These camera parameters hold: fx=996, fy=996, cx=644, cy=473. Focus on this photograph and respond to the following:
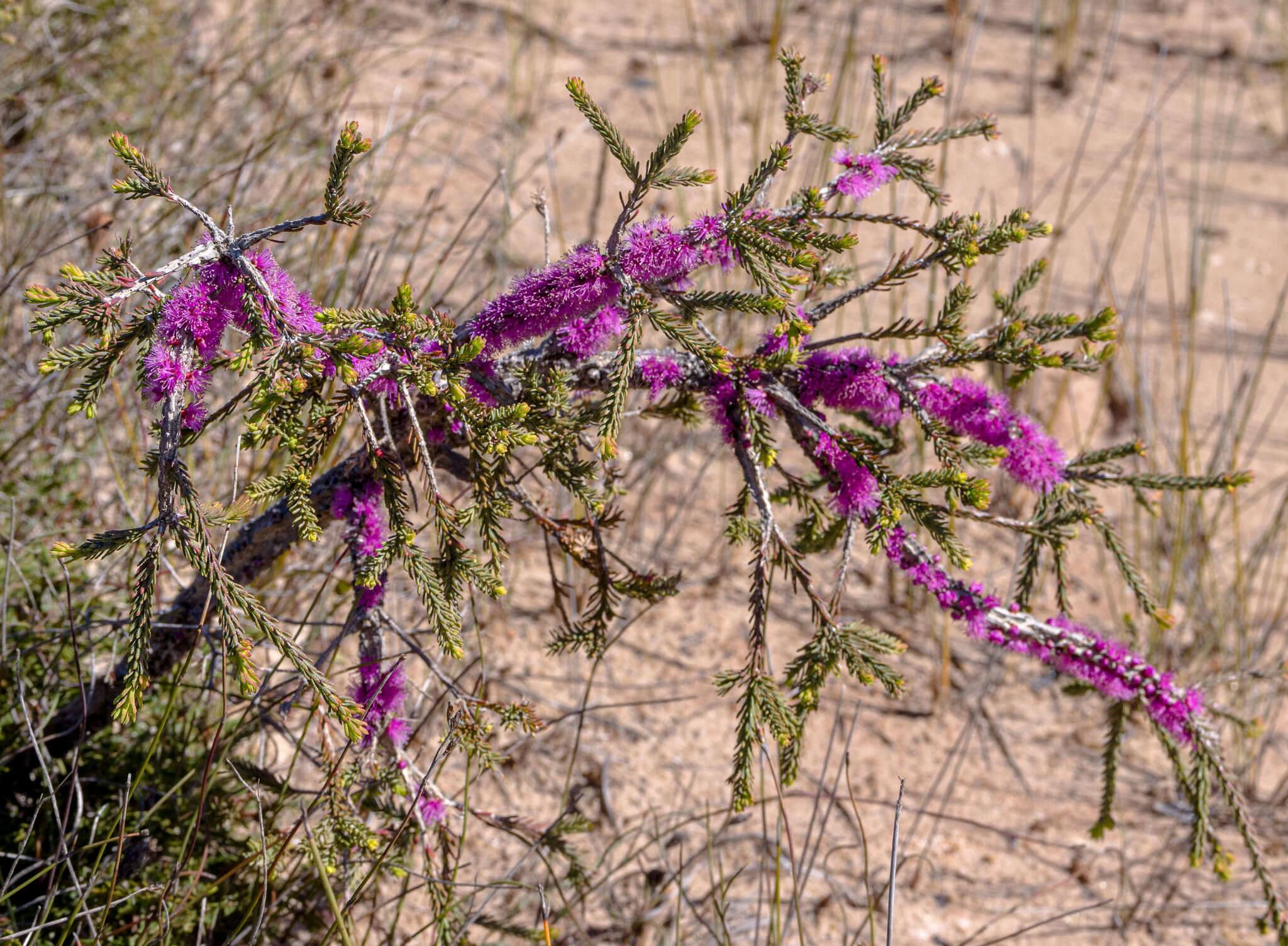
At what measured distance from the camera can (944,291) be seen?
12.2 feet

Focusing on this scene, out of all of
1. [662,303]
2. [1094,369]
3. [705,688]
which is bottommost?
[705,688]

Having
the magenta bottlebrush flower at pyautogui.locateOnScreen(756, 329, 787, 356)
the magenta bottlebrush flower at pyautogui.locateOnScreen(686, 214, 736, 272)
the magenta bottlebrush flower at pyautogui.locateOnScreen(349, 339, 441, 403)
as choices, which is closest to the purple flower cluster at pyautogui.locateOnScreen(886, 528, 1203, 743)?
the magenta bottlebrush flower at pyautogui.locateOnScreen(756, 329, 787, 356)

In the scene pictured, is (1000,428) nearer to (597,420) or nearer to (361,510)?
(597,420)

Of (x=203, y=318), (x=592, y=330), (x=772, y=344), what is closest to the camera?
(x=203, y=318)

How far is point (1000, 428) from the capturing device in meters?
1.46

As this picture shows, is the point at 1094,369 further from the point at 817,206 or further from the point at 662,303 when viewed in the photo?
the point at 662,303

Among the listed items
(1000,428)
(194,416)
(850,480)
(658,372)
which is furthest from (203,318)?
(1000,428)

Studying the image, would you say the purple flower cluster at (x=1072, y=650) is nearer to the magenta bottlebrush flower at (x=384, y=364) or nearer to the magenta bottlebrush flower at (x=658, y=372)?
the magenta bottlebrush flower at (x=658, y=372)

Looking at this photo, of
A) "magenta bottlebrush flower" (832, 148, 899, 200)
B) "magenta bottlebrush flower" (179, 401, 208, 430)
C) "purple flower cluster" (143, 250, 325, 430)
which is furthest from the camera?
"magenta bottlebrush flower" (832, 148, 899, 200)

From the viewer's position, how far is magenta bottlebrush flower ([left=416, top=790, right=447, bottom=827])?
1.56 m

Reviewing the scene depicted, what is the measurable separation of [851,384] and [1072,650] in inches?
20.5

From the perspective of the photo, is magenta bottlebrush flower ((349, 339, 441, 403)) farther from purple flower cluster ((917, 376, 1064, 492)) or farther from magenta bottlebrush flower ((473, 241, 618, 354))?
purple flower cluster ((917, 376, 1064, 492))

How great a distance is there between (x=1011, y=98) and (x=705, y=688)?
3.81 metres

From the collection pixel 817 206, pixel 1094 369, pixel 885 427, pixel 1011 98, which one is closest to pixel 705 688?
pixel 885 427
